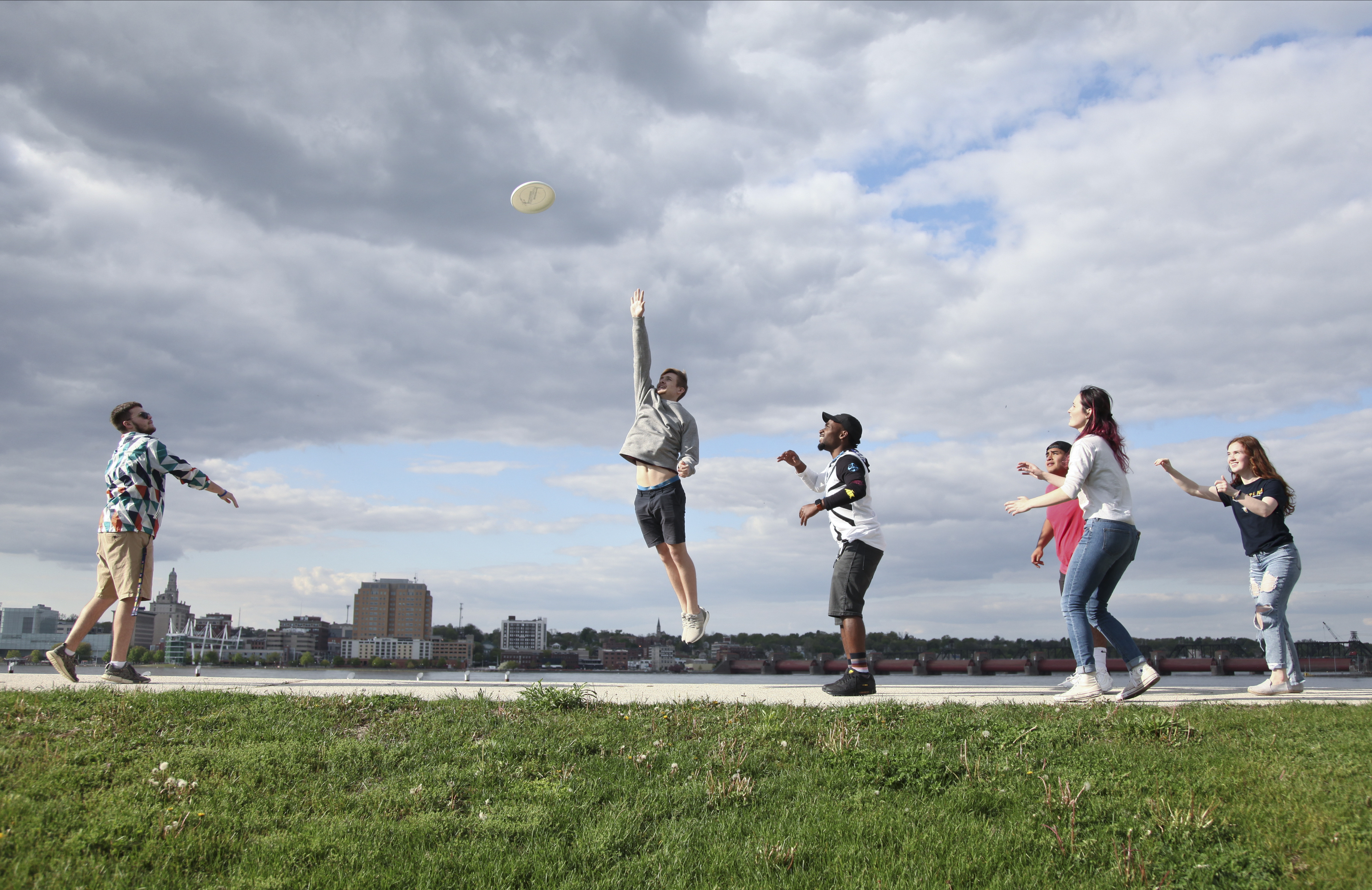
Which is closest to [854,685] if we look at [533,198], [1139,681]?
[1139,681]

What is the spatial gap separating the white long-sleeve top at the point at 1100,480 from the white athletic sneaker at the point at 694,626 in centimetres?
390

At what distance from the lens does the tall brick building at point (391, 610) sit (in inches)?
7121

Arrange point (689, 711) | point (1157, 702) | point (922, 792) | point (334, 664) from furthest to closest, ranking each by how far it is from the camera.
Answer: point (334, 664), point (1157, 702), point (689, 711), point (922, 792)

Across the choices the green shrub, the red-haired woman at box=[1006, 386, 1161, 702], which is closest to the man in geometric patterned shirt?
the green shrub

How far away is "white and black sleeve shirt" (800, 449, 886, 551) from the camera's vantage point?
761 centimetres

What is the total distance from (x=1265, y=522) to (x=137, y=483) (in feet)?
38.1

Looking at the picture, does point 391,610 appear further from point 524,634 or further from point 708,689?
point 708,689

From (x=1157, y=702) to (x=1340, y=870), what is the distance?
358 cm

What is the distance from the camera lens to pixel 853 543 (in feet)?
24.9

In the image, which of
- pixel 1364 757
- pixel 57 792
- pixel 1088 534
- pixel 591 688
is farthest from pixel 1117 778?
pixel 57 792

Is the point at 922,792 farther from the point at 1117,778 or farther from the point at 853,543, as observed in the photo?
the point at 853,543

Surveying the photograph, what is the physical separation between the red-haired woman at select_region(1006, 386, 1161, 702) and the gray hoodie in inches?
132

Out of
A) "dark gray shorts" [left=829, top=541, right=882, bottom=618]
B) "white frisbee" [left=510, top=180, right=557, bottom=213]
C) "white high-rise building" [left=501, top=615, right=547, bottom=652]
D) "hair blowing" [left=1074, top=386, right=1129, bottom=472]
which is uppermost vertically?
"white frisbee" [left=510, top=180, right=557, bottom=213]

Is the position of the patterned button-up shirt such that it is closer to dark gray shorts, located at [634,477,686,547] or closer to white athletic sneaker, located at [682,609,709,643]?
dark gray shorts, located at [634,477,686,547]
